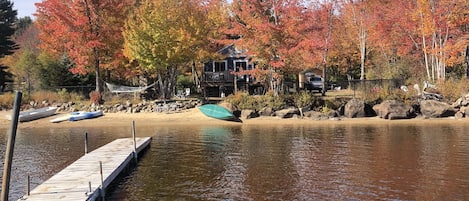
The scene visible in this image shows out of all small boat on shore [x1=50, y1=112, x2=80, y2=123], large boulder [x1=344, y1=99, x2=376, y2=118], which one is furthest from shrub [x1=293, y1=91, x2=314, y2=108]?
small boat on shore [x1=50, y1=112, x2=80, y2=123]

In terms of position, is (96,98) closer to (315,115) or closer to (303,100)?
(303,100)

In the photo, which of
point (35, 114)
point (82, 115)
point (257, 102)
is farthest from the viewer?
point (35, 114)

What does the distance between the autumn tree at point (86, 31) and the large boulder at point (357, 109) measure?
17617mm

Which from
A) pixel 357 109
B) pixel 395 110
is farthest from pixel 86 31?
pixel 395 110

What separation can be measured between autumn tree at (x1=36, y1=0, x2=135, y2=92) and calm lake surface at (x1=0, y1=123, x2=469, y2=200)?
10.5 meters

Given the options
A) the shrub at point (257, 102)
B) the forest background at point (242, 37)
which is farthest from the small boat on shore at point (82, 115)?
the shrub at point (257, 102)

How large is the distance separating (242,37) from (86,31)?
1190cm

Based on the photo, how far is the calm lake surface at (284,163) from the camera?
A: 12.7m

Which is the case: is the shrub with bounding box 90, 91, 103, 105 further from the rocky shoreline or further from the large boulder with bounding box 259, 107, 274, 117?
the large boulder with bounding box 259, 107, 274, 117

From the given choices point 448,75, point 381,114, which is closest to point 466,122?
point 381,114

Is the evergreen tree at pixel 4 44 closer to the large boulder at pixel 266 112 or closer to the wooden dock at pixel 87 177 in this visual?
the large boulder at pixel 266 112

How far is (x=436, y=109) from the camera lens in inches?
1144

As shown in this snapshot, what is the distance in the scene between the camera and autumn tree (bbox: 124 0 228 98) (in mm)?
33406

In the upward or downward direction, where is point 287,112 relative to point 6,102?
downward
